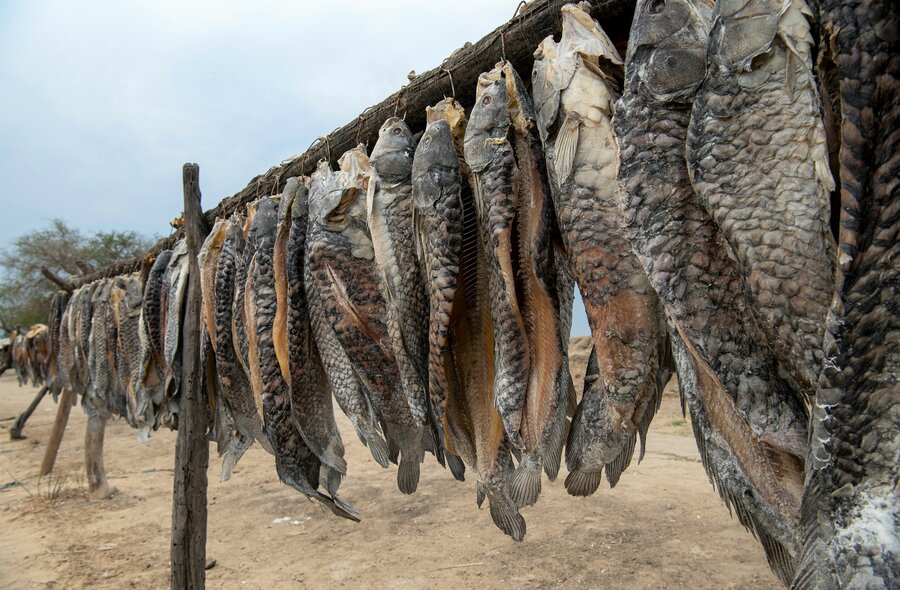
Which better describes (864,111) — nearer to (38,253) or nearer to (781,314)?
(781,314)

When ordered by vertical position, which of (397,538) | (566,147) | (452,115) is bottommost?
(397,538)

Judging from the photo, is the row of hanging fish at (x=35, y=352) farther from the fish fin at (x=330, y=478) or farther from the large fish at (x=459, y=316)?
the large fish at (x=459, y=316)

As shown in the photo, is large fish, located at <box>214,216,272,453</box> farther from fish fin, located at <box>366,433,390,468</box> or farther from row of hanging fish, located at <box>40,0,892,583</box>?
fish fin, located at <box>366,433,390,468</box>

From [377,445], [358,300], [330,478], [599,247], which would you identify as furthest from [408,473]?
[599,247]

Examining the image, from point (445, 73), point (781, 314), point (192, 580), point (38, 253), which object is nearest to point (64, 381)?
point (192, 580)

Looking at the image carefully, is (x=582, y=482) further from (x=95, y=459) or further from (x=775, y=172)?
(x=95, y=459)

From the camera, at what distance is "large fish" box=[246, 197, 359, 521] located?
2.31 m

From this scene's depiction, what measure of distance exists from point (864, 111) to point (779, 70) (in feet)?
0.63

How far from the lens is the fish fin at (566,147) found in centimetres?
128

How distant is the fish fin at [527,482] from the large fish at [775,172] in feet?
2.14

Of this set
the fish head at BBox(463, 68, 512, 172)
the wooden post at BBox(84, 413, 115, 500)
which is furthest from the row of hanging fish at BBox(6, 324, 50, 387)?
the fish head at BBox(463, 68, 512, 172)

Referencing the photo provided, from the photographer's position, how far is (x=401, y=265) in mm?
1779

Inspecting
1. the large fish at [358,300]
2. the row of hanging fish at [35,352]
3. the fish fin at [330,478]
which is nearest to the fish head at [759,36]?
the large fish at [358,300]

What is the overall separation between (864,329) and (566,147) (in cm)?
69
